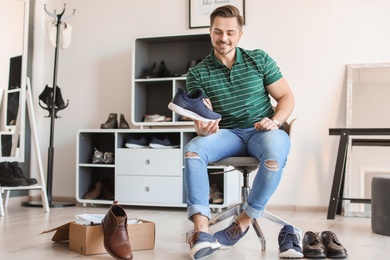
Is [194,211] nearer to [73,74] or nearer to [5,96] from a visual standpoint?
[5,96]

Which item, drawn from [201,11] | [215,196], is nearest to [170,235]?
[215,196]

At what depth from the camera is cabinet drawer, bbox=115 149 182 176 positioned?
4020mm

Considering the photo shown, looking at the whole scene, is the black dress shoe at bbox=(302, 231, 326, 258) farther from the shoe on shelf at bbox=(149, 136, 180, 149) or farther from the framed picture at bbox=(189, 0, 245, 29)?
the framed picture at bbox=(189, 0, 245, 29)

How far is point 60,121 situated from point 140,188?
1.20 meters

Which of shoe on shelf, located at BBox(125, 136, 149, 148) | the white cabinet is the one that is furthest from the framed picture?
shoe on shelf, located at BBox(125, 136, 149, 148)

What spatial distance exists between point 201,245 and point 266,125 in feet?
1.97

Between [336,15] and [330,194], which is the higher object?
[336,15]

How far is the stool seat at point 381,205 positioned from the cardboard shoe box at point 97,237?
4.26 feet

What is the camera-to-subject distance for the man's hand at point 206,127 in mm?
2270

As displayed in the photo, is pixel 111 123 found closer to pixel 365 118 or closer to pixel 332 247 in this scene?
pixel 365 118

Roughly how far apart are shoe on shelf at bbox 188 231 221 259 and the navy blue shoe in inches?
19.0

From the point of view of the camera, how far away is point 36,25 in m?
4.88

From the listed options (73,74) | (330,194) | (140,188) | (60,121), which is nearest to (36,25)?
(73,74)

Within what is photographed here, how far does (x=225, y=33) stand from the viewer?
240cm
